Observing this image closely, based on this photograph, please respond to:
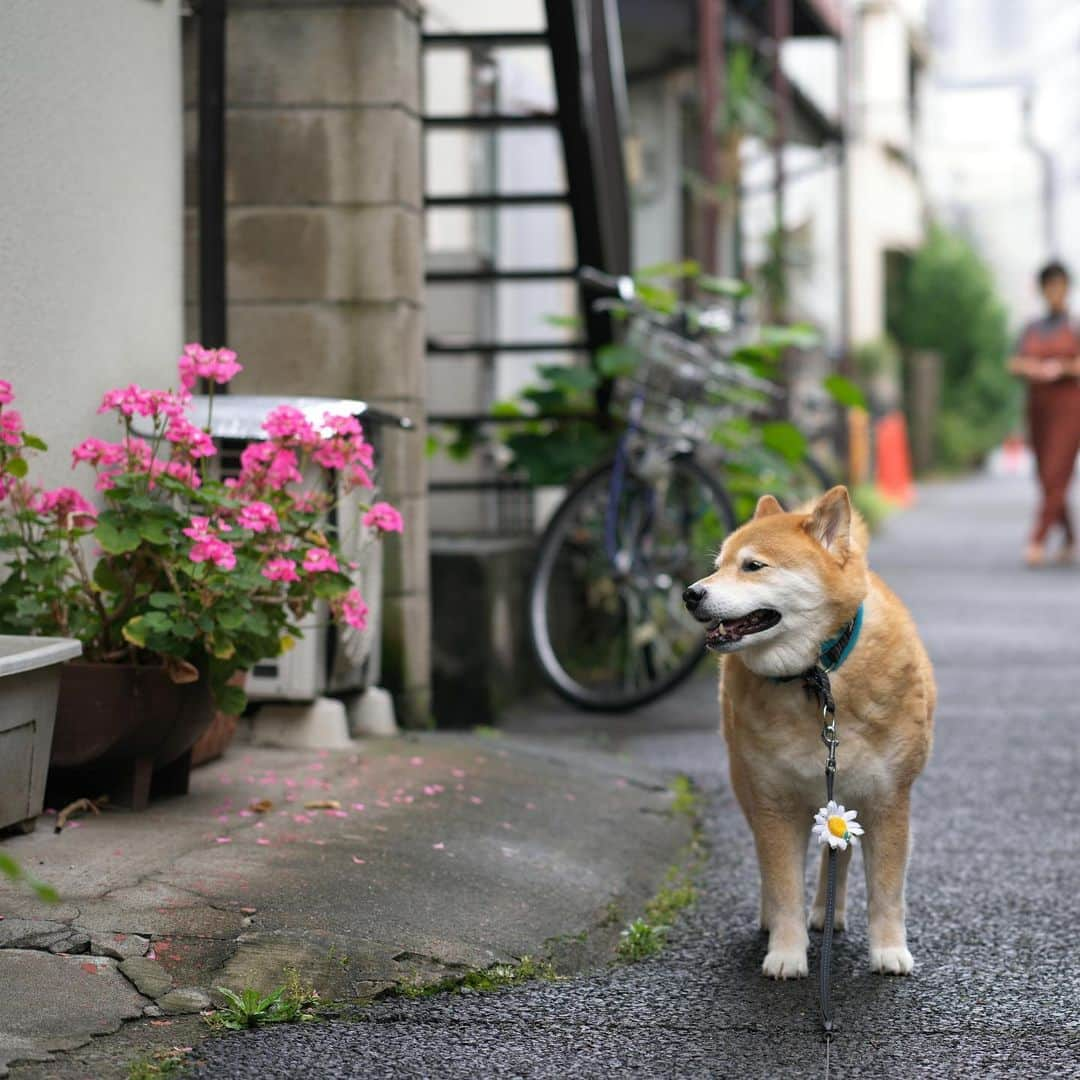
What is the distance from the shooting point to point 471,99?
10.2 metres

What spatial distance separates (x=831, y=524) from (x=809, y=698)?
35cm

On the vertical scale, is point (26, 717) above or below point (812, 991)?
above

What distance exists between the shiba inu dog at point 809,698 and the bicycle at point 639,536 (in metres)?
3.01

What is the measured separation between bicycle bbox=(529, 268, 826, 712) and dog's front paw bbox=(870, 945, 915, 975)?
9.93ft

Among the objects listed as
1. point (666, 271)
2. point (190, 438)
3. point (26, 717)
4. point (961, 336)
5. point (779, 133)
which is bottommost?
point (26, 717)

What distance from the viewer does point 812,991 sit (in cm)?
366

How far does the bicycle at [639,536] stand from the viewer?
7031 millimetres

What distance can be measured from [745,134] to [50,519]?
37.3ft

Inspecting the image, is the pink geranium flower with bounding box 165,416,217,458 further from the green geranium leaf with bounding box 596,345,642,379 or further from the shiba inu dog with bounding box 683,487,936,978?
the green geranium leaf with bounding box 596,345,642,379

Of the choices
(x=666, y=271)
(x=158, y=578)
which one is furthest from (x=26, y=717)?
(x=666, y=271)

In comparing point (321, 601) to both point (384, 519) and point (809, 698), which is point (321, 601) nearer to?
point (384, 519)

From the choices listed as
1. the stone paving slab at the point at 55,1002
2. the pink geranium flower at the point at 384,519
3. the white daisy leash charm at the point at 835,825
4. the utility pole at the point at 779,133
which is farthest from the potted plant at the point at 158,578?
the utility pole at the point at 779,133

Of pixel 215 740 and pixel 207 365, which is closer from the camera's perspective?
pixel 207 365

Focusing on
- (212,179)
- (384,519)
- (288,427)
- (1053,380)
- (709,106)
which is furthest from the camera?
(1053,380)
